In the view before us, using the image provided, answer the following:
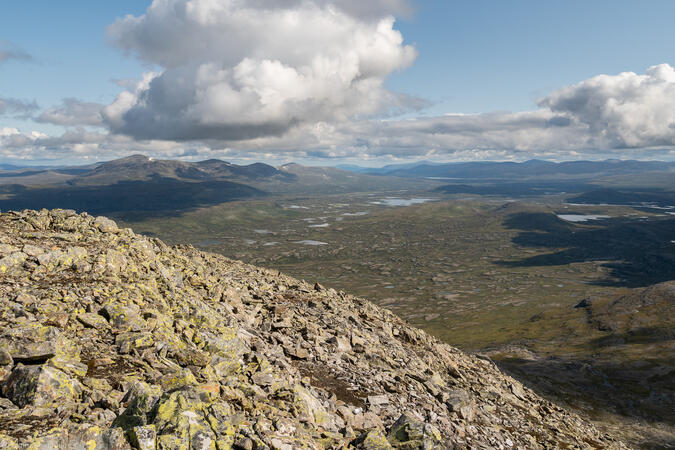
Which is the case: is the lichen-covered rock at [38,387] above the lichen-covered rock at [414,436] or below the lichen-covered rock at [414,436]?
above

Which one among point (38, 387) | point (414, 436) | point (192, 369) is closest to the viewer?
point (38, 387)

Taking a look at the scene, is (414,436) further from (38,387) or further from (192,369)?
(38,387)

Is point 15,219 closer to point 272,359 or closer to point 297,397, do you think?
point 272,359

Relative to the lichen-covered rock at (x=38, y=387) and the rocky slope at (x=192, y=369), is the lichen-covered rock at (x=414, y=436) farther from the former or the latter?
the lichen-covered rock at (x=38, y=387)

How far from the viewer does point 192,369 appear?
24578mm

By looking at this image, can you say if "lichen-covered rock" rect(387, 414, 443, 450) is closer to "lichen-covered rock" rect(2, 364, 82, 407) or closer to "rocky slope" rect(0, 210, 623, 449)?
"rocky slope" rect(0, 210, 623, 449)

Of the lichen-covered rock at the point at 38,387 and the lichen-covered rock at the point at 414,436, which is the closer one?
the lichen-covered rock at the point at 38,387

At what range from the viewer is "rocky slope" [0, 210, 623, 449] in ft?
56.7

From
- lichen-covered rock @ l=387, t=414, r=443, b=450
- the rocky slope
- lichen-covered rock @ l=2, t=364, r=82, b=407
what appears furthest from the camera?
lichen-covered rock @ l=387, t=414, r=443, b=450

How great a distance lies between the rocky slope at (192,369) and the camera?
17.3 meters

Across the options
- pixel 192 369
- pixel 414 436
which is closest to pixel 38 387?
pixel 192 369

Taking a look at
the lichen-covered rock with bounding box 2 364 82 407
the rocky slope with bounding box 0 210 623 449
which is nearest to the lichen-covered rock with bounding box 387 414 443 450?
the rocky slope with bounding box 0 210 623 449

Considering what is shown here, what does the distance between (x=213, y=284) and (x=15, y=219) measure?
819 inches

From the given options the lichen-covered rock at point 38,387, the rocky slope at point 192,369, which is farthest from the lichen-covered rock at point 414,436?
the lichen-covered rock at point 38,387
